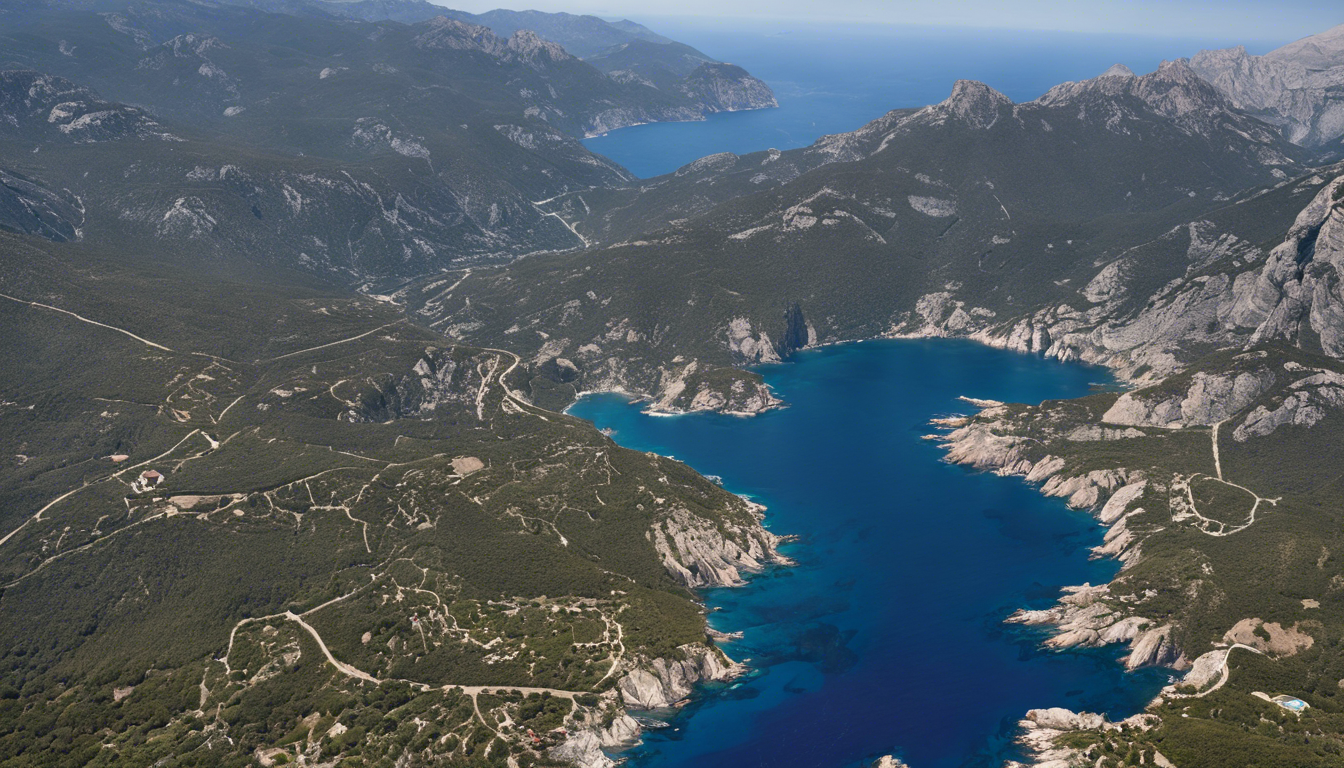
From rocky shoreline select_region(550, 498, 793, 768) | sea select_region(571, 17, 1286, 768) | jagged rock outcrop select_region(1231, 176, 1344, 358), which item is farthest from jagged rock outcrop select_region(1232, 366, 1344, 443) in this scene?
rocky shoreline select_region(550, 498, 793, 768)

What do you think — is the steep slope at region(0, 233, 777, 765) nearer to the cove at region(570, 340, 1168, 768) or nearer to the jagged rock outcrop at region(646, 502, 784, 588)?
the jagged rock outcrop at region(646, 502, 784, 588)

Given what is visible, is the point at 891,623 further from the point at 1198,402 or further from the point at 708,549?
the point at 1198,402

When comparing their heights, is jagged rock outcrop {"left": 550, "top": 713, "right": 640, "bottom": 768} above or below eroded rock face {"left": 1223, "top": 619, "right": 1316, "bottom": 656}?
below

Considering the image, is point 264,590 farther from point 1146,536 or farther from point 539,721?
point 1146,536

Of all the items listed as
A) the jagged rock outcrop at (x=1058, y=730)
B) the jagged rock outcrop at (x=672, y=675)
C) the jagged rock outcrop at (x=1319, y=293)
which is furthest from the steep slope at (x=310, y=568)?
the jagged rock outcrop at (x=1319, y=293)

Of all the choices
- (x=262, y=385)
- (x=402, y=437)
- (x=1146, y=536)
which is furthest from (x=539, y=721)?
(x=262, y=385)

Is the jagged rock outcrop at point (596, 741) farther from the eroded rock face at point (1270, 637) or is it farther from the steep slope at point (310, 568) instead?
the eroded rock face at point (1270, 637)

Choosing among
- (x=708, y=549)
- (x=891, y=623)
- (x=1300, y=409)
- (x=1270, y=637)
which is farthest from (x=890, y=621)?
(x=1300, y=409)
